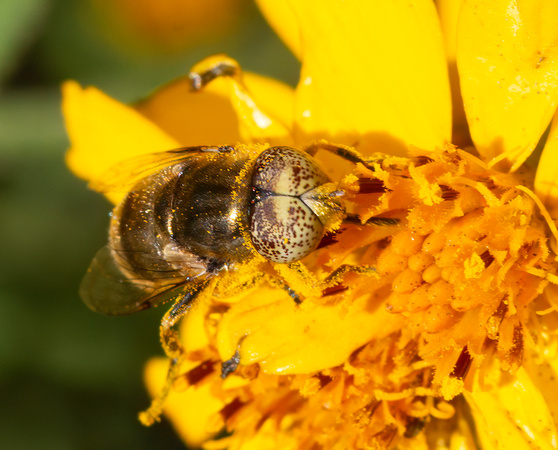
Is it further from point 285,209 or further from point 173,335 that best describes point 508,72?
point 173,335

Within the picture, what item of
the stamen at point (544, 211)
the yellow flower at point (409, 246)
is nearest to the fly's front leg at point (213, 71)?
the yellow flower at point (409, 246)

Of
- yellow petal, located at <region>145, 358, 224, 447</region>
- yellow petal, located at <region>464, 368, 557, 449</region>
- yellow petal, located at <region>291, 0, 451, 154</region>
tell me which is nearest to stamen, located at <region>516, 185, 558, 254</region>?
yellow petal, located at <region>291, 0, 451, 154</region>

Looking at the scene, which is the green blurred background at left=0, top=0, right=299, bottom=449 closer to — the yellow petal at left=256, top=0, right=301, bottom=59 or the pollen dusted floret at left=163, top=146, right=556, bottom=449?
the yellow petal at left=256, top=0, right=301, bottom=59

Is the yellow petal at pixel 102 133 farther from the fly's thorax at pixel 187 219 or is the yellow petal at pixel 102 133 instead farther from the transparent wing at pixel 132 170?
the fly's thorax at pixel 187 219

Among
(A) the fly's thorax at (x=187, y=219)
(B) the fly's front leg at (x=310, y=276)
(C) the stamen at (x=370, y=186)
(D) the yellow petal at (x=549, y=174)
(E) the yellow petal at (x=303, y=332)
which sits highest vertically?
(D) the yellow petal at (x=549, y=174)

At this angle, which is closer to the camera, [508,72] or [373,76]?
[508,72]

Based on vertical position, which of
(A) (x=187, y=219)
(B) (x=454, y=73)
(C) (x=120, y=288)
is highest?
(B) (x=454, y=73)

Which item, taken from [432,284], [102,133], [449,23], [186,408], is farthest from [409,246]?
[186,408]

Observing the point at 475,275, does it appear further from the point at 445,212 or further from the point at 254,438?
the point at 254,438
